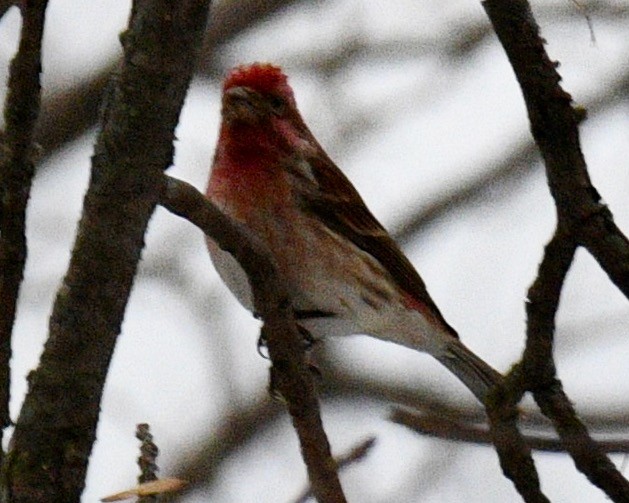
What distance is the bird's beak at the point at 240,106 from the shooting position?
5168mm

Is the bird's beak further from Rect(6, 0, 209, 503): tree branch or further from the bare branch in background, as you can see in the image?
Rect(6, 0, 209, 503): tree branch

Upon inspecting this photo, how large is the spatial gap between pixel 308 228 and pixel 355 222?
1.24ft

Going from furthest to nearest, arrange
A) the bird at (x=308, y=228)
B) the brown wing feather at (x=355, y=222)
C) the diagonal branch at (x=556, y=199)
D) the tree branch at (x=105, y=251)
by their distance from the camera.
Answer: the brown wing feather at (x=355, y=222) < the bird at (x=308, y=228) < the diagonal branch at (x=556, y=199) < the tree branch at (x=105, y=251)

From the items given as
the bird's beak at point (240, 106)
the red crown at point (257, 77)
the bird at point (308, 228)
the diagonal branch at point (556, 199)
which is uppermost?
the red crown at point (257, 77)

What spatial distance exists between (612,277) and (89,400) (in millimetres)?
1069

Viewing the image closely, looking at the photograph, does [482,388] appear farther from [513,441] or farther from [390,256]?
[513,441]

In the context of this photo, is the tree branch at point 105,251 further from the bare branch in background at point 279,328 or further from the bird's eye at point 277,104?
the bird's eye at point 277,104

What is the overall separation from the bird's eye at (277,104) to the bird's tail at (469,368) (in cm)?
111

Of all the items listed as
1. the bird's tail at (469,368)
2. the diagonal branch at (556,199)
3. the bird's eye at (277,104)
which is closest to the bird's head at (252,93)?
the bird's eye at (277,104)

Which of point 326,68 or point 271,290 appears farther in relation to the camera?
point 326,68

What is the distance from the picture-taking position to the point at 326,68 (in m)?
8.23

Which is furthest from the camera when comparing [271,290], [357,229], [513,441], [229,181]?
[357,229]

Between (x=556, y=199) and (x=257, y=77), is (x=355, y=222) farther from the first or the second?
(x=556, y=199)

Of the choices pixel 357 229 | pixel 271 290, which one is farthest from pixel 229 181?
pixel 271 290
